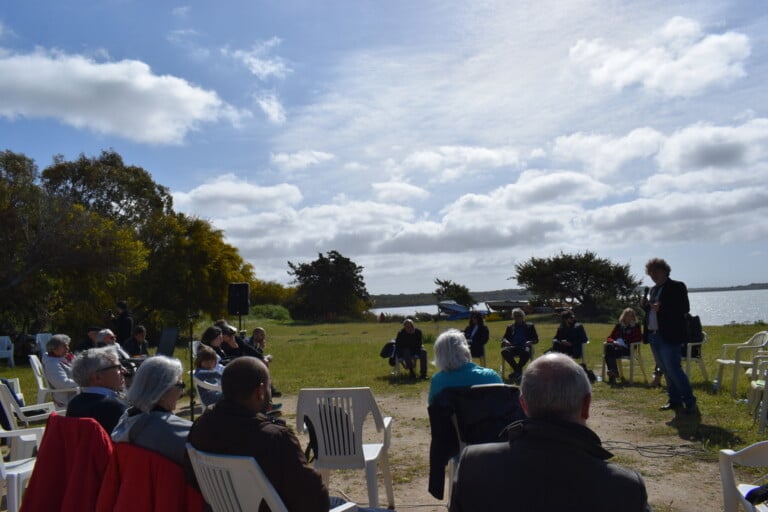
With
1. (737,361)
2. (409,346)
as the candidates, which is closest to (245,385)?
(737,361)

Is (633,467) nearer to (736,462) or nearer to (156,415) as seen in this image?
(736,462)

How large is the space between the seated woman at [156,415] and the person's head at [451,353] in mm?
1545

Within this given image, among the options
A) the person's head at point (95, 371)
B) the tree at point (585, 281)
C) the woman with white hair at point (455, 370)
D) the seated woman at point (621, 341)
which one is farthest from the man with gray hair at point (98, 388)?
Result: the tree at point (585, 281)

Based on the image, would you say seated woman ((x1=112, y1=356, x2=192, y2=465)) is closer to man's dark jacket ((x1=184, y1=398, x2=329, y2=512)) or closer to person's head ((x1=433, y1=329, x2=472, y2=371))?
man's dark jacket ((x1=184, y1=398, x2=329, y2=512))

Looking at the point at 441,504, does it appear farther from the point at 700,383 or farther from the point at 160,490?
the point at 700,383

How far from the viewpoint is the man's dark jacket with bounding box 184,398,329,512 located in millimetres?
2439

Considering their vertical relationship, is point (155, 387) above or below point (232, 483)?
above

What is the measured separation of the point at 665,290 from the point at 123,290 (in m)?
21.9

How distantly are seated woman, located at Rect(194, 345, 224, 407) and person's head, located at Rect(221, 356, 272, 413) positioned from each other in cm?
389

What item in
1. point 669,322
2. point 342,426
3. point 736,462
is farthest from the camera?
point 669,322

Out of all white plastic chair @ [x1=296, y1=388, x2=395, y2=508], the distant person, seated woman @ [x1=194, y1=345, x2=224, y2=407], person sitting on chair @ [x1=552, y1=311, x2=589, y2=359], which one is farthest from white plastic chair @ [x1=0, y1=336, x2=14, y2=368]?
white plastic chair @ [x1=296, y1=388, x2=395, y2=508]

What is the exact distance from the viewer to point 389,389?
33.1 ft

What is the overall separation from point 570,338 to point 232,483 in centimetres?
912

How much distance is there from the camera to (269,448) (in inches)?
96.0
